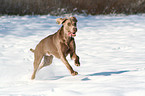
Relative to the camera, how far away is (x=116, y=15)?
60.2 feet

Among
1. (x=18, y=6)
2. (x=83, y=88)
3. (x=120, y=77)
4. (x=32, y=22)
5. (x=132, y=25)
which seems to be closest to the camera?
(x=83, y=88)

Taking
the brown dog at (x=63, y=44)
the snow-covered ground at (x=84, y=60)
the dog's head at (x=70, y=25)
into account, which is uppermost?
the dog's head at (x=70, y=25)

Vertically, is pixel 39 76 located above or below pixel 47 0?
below

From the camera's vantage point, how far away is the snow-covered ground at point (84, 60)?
14.0 feet

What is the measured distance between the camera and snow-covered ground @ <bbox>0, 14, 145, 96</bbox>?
4.27 m

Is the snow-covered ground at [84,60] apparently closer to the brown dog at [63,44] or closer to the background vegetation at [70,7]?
the brown dog at [63,44]

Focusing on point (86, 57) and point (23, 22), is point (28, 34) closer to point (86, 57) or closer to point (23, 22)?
point (23, 22)

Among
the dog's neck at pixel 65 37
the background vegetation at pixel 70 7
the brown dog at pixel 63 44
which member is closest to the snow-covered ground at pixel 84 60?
the brown dog at pixel 63 44

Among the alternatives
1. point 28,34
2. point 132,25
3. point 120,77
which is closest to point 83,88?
point 120,77

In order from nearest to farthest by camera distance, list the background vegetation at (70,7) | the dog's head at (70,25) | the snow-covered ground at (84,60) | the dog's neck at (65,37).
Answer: the snow-covered ground at (84,60)
the dog's head at (70,25)
the dog's neck at (65,37)
the background vegetation at (70,7)

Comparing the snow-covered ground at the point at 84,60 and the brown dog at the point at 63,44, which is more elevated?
the brown dog at the point at 63,44

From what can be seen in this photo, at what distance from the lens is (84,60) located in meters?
8.03

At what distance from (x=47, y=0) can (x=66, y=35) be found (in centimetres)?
1359

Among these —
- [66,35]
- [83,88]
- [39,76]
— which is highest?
[66,35]
